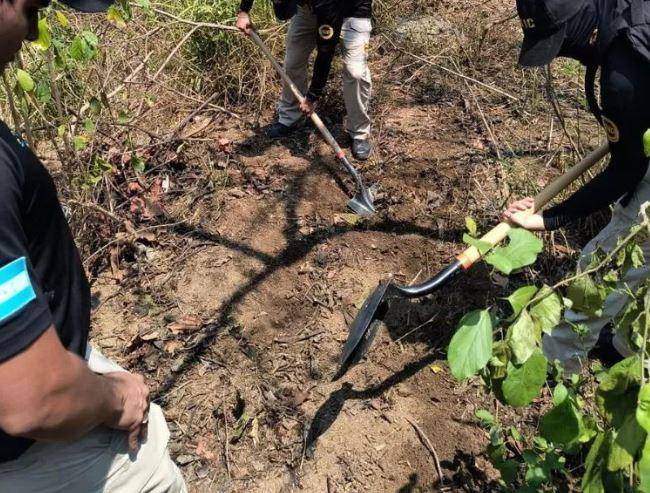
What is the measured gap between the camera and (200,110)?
4.37 metres

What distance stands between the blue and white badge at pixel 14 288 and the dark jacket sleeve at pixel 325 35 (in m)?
3.10

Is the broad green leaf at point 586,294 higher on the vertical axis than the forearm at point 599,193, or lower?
higher

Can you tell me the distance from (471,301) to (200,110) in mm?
2707

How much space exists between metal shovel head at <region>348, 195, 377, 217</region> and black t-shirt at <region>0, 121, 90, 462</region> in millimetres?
2276

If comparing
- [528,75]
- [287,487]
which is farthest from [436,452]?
[528,75]

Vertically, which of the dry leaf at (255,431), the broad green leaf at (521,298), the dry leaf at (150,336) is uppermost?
the broad green leaf at (521,298)

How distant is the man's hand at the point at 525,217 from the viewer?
2252mm

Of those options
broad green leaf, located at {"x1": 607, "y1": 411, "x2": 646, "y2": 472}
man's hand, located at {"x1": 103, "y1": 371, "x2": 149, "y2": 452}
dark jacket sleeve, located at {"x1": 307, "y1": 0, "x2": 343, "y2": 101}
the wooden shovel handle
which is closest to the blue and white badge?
man's hand, located at {"x1": 103, "y1": 371, "x2": 149, "y2": 452}

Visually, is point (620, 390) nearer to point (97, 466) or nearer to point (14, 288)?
point (14, 288)

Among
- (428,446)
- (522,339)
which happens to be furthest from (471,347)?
(428,446)

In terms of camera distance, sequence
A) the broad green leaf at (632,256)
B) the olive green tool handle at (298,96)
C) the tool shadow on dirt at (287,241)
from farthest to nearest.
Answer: the olive green tool handle at (298,96)
the tool shadow on dirt at (287,241)
the broad green leaf at (632,256)

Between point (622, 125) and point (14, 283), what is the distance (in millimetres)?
1822

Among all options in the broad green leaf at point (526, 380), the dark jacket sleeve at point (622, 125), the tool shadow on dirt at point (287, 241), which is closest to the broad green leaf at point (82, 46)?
the tool shadow on dirt at point (287, 241)

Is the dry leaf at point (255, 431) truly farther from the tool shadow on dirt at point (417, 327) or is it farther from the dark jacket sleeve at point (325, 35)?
the dark jacket sleeve at point (325, 35)
